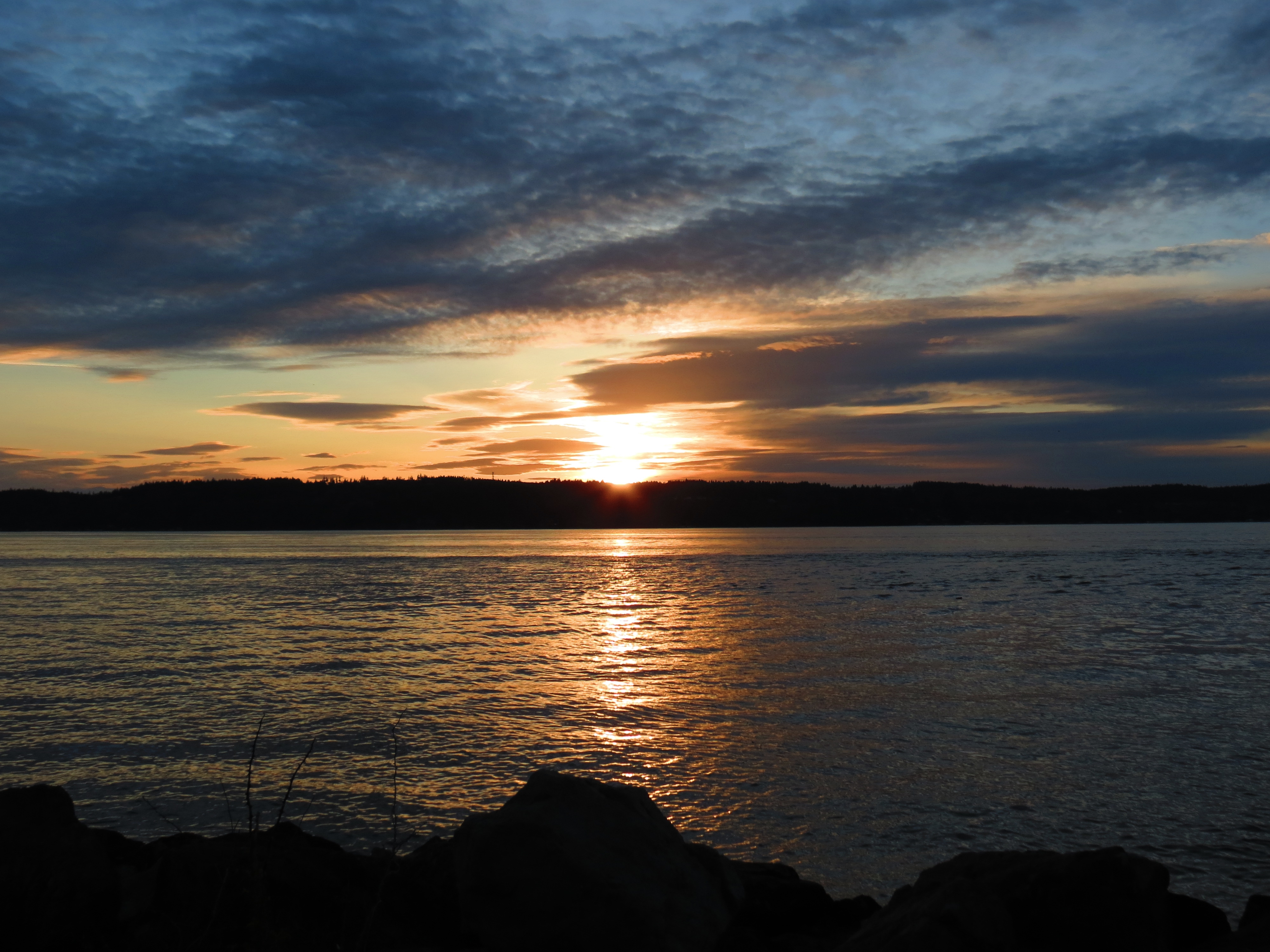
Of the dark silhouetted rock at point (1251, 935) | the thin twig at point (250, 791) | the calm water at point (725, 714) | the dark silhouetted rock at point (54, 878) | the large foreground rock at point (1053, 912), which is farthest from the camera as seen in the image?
the calm water at point (725, 714)

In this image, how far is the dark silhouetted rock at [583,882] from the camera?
6359 millimetres

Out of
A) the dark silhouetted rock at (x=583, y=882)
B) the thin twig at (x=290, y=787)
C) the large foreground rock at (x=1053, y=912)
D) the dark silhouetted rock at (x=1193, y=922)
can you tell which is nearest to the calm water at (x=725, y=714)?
the thin twig at (x=290, y=787)

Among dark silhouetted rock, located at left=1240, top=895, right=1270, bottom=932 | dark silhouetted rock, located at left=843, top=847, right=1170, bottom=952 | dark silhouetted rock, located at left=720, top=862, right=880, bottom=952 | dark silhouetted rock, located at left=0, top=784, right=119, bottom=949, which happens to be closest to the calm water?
dark silhouetted rock, located at left=720, top=862, right=880, bottom=952

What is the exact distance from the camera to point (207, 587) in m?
47.4

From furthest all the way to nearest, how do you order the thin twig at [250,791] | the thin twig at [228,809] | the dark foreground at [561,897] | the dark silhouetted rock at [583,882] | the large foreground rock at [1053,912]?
1. the thin twig at [228,809]
2. the dark silhouetted rock at [583,882]
3. the dark foreground at [561,897]
4. the large foreground rock at [1053,912]
5. the thin twig at [250,791]

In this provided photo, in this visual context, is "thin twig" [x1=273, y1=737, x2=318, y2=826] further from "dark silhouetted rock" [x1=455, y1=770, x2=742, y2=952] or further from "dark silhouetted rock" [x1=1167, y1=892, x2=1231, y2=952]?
"dark silhouetted rock" [x1=1167, y1=892, x2=1231, y2=952]

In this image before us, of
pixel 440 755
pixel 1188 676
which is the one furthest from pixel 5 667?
pixel 1188 676

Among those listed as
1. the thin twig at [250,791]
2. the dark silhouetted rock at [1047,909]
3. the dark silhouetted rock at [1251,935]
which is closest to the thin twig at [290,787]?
the thin twig at [250,791]

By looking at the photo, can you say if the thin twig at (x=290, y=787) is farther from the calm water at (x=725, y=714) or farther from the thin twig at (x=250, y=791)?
the calm water at (x=725, y=714)

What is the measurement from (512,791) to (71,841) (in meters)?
5.16

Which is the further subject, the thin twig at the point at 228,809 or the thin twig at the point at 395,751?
the thin twig at the point at 395,751

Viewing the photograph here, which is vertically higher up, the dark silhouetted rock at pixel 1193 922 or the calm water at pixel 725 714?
the dark silhouetted rock at pixel 1193 922

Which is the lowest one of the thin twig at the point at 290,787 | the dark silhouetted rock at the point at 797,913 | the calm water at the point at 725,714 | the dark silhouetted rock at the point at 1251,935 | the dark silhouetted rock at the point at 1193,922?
the calm water at the point at 725,714

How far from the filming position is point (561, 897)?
21.2ft
